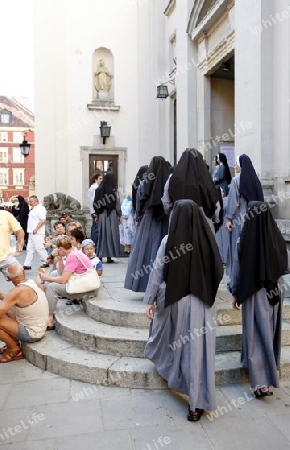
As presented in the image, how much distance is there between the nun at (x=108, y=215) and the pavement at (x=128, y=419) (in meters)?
4.70

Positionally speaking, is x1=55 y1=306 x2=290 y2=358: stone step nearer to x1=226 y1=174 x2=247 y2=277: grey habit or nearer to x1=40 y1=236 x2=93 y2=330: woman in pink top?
x1=40 y1=236 x2=93 y2=330: woman in pink top

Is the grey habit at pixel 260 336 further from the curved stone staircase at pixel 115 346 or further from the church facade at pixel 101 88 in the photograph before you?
the church facade at pixel 101 88

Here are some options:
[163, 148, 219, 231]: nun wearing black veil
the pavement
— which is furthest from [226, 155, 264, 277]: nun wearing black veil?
the pavement

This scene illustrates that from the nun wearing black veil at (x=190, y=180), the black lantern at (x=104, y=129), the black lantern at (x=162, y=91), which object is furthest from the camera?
the black lantern at (x=104, y=129)

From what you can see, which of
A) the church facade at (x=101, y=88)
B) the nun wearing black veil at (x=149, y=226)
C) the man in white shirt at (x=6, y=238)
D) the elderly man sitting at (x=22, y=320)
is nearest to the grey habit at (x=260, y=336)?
the nun wearing black veil at (x=149, y=226)

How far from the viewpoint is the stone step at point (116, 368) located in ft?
13.8

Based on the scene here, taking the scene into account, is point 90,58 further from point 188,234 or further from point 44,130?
point 188,234

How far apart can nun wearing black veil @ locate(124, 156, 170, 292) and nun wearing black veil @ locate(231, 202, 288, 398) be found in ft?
5.58

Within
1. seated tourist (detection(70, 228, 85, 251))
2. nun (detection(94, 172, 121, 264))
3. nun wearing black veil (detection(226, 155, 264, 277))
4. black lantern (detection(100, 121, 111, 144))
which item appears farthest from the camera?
black lantern (detection(100, 121, 111, 144))

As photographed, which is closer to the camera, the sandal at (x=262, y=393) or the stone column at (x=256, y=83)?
the sandal at (x=262, y=393)

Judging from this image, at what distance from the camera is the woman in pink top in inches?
212

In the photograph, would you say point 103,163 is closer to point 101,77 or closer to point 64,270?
point 101,77

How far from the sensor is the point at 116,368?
4301 mm

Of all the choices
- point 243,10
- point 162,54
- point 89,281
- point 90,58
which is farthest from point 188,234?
point 90,58
